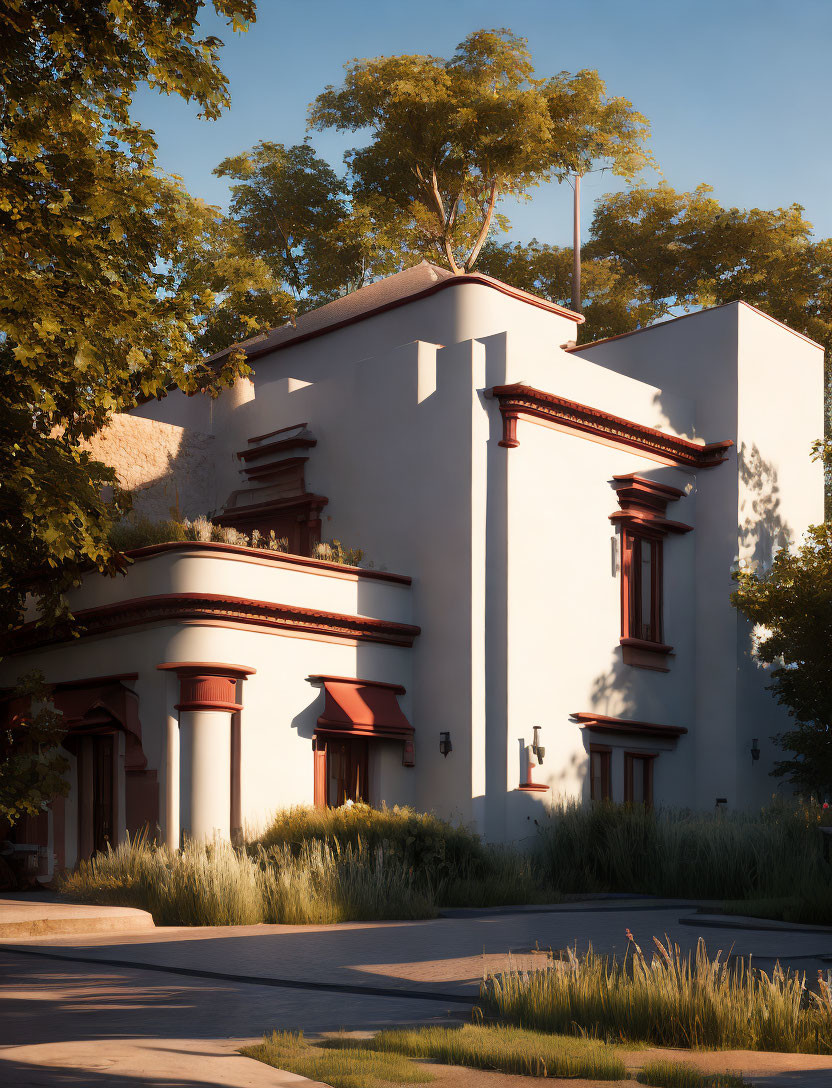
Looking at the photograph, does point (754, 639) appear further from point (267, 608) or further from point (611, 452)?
point (267, 608)

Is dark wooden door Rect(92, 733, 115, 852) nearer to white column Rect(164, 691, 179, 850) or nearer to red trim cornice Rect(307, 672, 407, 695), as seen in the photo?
white column Rect(164, 691, 179, 850)

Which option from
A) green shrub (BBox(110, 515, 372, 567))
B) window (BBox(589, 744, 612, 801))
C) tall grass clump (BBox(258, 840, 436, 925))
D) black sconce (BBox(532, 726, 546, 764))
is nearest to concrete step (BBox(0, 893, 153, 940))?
tall grass clump (BBox(258, 840, 436, 925))

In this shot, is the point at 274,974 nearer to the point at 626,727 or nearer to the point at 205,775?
the point at 205,775

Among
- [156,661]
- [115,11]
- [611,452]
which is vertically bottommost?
[156,661]

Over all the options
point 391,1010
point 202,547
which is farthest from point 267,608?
point 391,1010

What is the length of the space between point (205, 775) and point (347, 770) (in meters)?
2.72

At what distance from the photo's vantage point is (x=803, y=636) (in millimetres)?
22016

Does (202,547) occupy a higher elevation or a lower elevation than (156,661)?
higher

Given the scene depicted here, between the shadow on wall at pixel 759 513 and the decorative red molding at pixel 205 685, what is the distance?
1023 centimetres

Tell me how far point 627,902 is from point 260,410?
11.8 metres

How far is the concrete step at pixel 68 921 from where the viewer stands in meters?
13.2

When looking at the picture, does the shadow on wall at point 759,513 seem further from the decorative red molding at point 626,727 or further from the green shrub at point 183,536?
the green shrub at point 183,536

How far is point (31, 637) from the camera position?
20875mm

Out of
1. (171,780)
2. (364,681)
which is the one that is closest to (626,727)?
(364,681)
